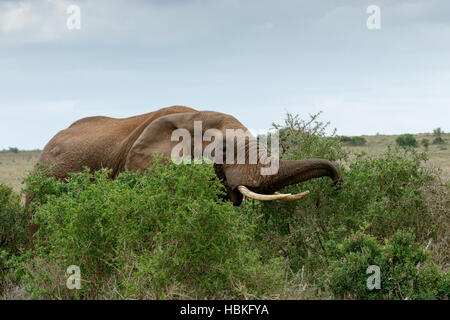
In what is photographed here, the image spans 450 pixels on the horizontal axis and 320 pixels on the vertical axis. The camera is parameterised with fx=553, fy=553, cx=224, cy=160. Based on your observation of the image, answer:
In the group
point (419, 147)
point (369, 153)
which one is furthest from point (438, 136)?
point (369, 153)

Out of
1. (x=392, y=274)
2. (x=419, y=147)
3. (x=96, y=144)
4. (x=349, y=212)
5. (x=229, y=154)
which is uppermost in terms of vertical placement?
(x=96, y=144)

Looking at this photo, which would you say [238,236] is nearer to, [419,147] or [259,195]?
[259,195]

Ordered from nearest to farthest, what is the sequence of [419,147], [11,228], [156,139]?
[156,139] < [11,228] < [419,147]

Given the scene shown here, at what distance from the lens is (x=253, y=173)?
8.02m

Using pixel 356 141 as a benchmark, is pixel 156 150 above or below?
below

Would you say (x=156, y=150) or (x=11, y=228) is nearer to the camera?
(x=156, y=150)

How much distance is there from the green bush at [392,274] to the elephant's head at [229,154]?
44.0 inches

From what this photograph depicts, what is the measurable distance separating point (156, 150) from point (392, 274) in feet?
13.4

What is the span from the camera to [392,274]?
267 inches

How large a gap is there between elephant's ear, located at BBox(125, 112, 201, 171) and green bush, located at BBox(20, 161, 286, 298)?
2152mm

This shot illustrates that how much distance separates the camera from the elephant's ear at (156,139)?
29.1ft
